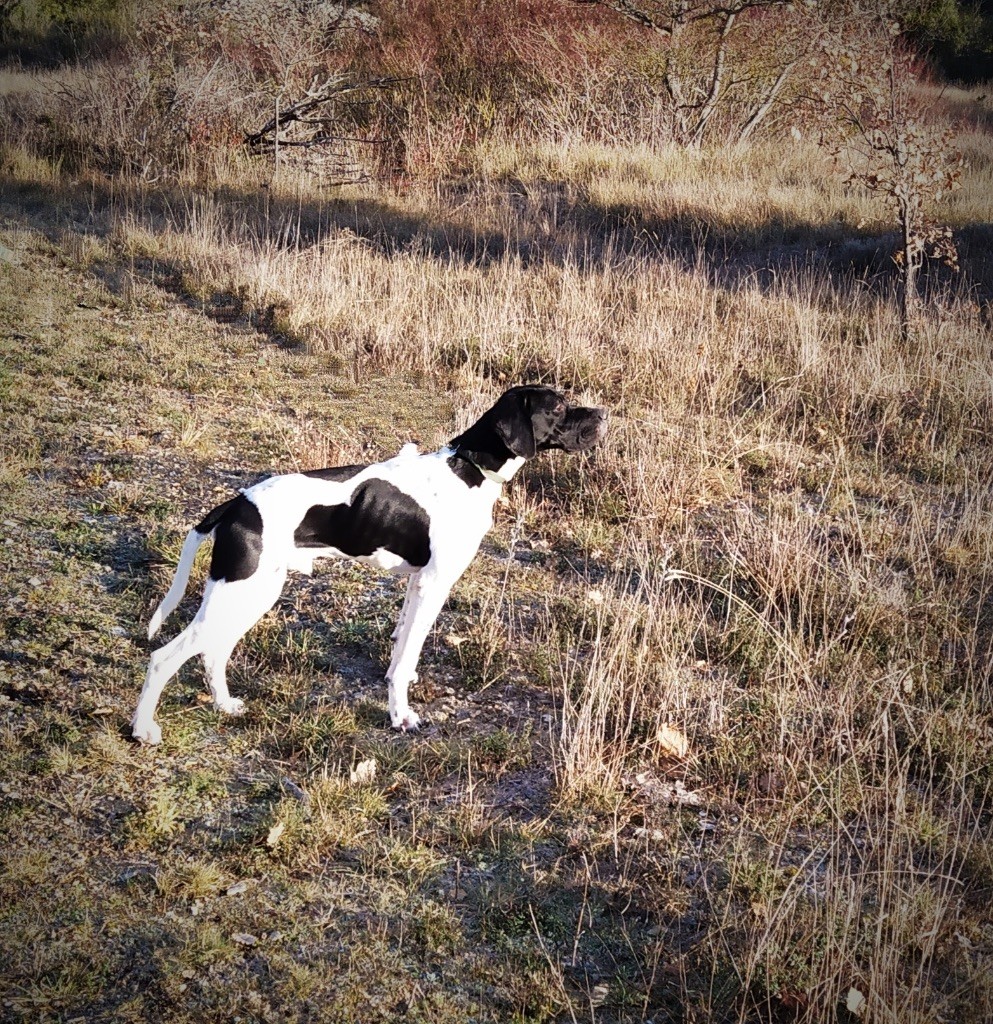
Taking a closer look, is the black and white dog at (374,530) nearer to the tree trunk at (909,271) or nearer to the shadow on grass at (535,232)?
the tree trunk at (909,271)

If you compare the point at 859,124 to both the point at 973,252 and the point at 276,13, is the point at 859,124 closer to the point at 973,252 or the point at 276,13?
the point at 973,252

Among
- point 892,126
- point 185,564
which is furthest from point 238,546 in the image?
point 892,126

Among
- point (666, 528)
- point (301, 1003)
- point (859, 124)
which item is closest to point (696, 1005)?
point (301, 1003)

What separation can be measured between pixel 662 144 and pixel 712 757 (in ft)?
38.8

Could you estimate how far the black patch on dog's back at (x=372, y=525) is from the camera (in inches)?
141

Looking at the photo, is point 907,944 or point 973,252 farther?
point 973,252

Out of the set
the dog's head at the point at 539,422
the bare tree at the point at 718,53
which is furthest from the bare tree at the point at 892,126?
the bare tree at the point at 718,53

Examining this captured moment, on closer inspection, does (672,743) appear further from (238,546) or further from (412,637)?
(238,546)

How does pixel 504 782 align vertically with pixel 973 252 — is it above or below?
below

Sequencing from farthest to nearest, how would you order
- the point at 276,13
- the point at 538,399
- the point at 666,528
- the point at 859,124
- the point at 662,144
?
the point at 276,13 → the point at 662,144 → the point at 859,124 → the point at 666,528 → the point at 538,399

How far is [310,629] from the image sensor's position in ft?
14.4

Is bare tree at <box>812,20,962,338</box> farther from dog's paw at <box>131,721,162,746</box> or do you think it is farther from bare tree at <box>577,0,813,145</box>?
dog's paw at <box>131,721,162,746</box>

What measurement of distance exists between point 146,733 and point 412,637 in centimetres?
102

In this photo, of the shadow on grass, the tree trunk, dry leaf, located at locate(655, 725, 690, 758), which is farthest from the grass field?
the shadow on grass
